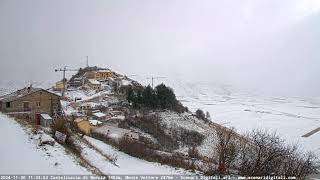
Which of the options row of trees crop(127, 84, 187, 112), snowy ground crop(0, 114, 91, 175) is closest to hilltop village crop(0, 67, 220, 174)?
row of trees crop(127, 84, 187, 112)

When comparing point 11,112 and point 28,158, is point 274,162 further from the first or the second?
point 11,112

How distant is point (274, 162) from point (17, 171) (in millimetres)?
12226

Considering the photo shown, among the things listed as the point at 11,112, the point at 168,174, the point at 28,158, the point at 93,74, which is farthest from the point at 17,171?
the point at 93,74

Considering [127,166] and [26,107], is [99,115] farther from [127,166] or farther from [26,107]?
[127,166]

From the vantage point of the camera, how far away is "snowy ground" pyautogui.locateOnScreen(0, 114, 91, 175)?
11.8 m

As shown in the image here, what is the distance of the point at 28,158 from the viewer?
42.1ft

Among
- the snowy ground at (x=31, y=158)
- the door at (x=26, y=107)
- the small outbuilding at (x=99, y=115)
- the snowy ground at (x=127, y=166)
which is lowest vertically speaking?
the small outbuilding at (x=99, y=115)

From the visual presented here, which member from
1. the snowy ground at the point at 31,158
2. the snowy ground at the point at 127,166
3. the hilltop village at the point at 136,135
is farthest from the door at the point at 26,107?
the snowy ground at the point at 31,158

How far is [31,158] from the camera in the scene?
42.2ft

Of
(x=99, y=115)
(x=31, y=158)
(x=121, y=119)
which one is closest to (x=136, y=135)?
(x=121, y=119)

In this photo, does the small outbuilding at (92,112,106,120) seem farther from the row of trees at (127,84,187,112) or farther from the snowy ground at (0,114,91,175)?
the snowy ground at (0,114,91,175)

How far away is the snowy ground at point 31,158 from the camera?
1179cm

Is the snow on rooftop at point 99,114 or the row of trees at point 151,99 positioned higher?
the row of trees at point 151,99

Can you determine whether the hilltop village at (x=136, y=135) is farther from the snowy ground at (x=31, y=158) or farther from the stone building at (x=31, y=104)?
the snowy ground at (x=31, y=158)
